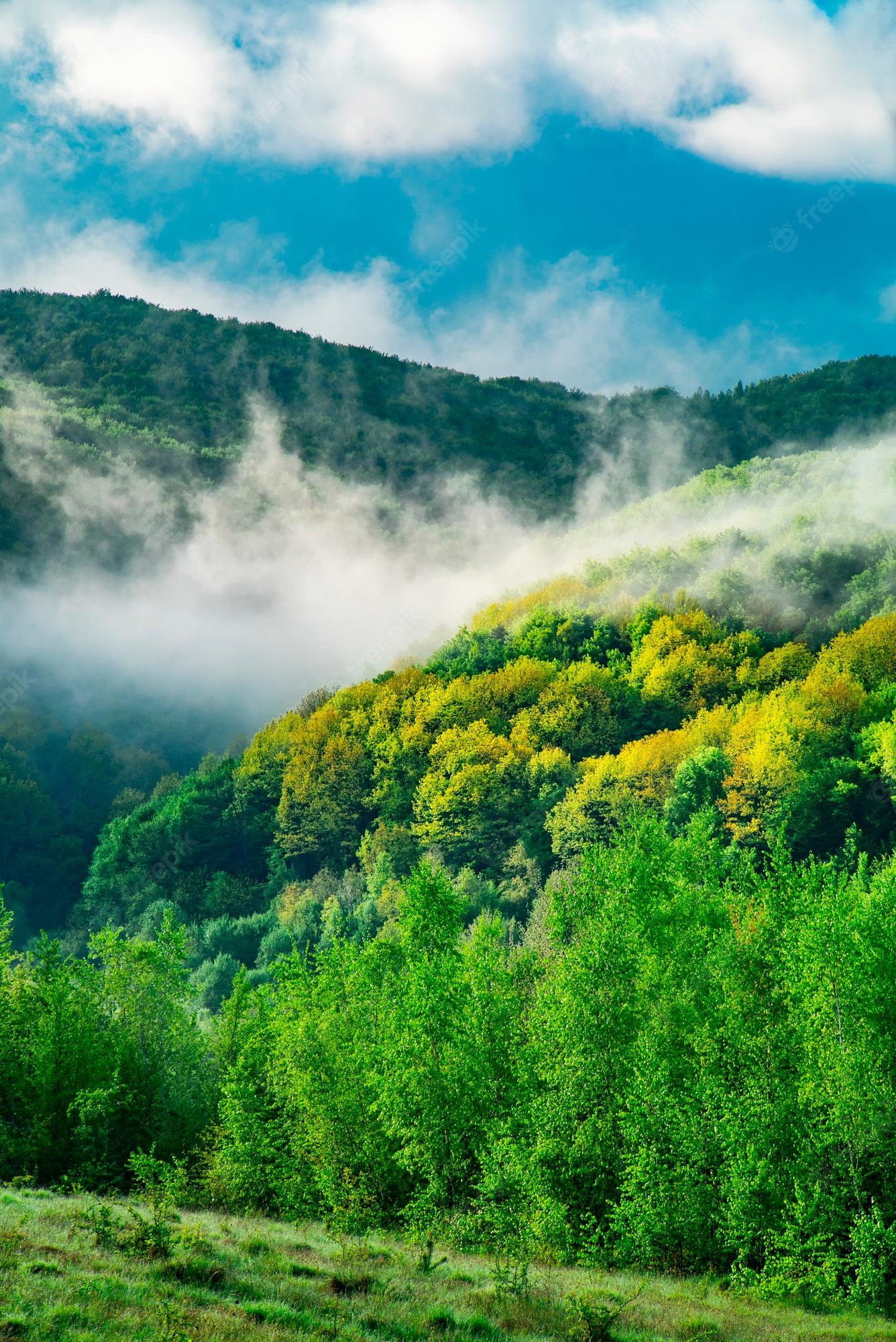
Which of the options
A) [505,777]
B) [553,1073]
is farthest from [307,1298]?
[505,777]

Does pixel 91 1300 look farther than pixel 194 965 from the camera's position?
No

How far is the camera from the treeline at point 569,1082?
105 ft

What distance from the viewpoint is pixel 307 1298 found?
23.8m

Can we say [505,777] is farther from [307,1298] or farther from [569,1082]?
[307,1298]

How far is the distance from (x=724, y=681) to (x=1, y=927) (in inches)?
4287

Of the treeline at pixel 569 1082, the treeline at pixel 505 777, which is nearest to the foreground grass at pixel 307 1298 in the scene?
the treeline at pixel 569 1082

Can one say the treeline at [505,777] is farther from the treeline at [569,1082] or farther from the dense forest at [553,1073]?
the treeline at [569,1082]

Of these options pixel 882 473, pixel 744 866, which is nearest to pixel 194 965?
pixel 744 866

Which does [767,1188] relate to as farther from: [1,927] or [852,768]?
[852,768]

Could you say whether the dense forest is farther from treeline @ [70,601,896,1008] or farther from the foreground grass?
treeline @ [70,601,896,1008]

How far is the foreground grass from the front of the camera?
66.5ft

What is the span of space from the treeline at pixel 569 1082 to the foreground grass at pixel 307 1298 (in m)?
1.77

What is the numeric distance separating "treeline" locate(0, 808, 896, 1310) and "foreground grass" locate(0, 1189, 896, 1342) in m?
1.77

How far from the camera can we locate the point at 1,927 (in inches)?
2183
